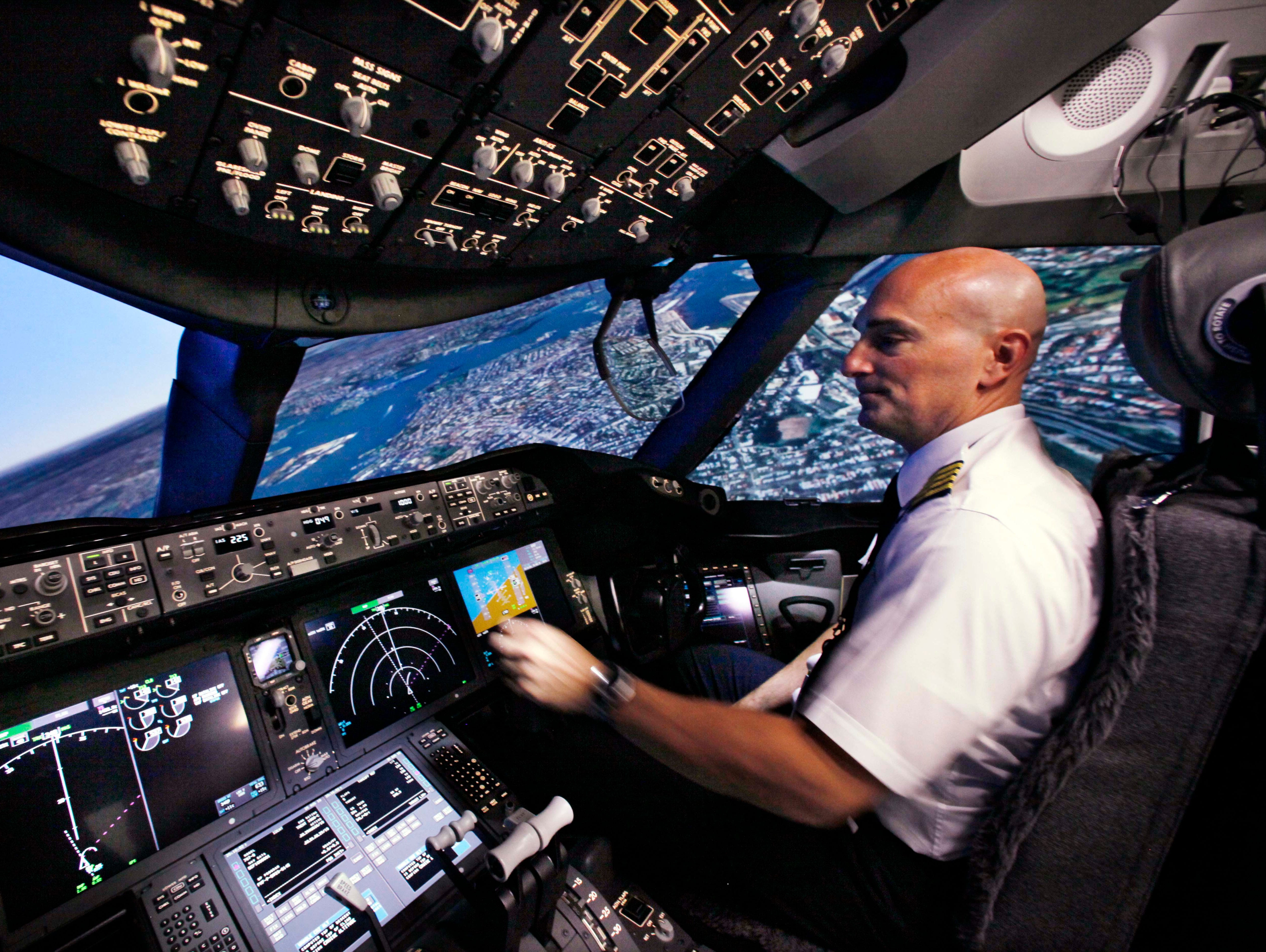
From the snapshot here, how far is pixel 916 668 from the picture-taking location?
0.74 metres

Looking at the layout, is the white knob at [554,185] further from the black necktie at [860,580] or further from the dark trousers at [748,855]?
the dark trousers at [748,855]

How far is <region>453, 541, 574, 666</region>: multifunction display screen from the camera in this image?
1.84m

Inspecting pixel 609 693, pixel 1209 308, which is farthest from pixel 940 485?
pixel 609 693

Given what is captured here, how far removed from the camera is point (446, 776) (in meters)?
1.35

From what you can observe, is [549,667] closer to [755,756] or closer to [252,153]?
[755,756]

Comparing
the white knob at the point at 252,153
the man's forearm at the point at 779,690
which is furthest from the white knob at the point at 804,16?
the man's forearm at the point at 779,690

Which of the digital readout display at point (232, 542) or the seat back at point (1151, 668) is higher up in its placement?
the digital readout display at point (232, 542)

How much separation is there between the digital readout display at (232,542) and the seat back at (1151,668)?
1.61 meters

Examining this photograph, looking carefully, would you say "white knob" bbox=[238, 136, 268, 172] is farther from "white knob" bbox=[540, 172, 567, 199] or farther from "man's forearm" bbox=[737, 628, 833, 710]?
"man's forearm" bbox=[737, 628, 833, 710]

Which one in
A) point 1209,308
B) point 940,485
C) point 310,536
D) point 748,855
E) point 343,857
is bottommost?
point 748,855

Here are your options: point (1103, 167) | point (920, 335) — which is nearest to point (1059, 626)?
point (920, 335)

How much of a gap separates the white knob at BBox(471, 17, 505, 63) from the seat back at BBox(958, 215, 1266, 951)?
1140 millimetres

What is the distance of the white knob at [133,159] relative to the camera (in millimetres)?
955

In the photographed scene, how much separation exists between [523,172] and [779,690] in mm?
1611
